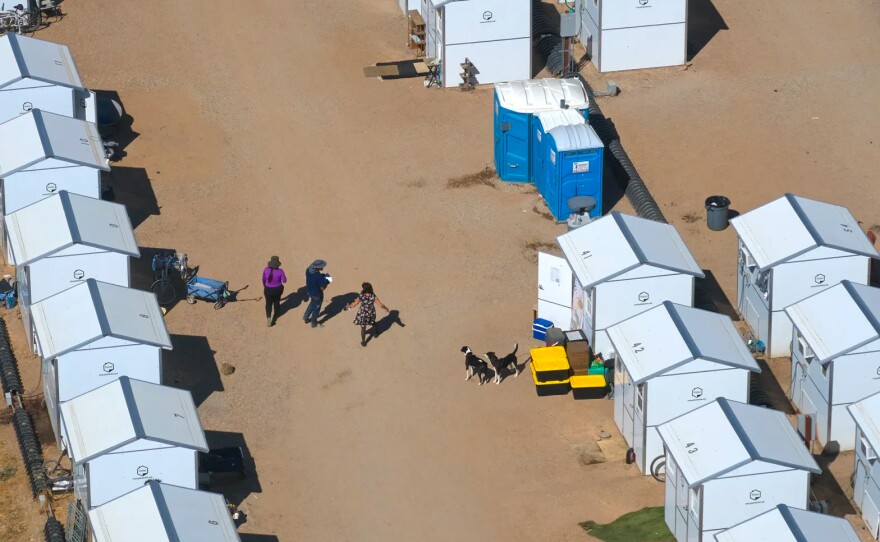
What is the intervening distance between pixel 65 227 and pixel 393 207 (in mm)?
7631

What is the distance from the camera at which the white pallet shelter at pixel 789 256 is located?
2977 cm

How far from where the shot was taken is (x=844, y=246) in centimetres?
2980

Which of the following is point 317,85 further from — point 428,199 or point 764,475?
point 764,475

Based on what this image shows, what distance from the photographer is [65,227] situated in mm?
30922

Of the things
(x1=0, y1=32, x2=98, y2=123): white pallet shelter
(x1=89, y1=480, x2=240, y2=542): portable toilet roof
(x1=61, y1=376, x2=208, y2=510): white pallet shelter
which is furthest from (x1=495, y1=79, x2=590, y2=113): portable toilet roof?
(x1=89, y1=480, x2=240, y2=542): portable toilet roof

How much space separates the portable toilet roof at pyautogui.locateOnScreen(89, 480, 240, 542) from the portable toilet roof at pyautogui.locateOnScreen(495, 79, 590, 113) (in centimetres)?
1411

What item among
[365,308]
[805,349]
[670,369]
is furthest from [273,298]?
[805,349]

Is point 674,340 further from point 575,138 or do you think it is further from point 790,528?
point 575,138

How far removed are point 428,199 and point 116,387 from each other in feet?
36.1

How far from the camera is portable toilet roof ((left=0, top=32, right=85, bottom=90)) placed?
37.4 metres

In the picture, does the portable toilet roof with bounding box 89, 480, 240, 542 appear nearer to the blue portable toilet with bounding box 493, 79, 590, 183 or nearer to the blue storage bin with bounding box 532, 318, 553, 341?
the blue storage bin with bounding box 532, 318, 553, 341

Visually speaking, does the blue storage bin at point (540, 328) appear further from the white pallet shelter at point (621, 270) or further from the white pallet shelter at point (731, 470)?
the white pallet shelter at point (731, 470)

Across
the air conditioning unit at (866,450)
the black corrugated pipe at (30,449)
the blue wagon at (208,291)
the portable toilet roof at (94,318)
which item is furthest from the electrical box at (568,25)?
the black corrugated pipe at (30,449)

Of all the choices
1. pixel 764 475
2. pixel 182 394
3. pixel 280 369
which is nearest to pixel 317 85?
pixel 280 369
